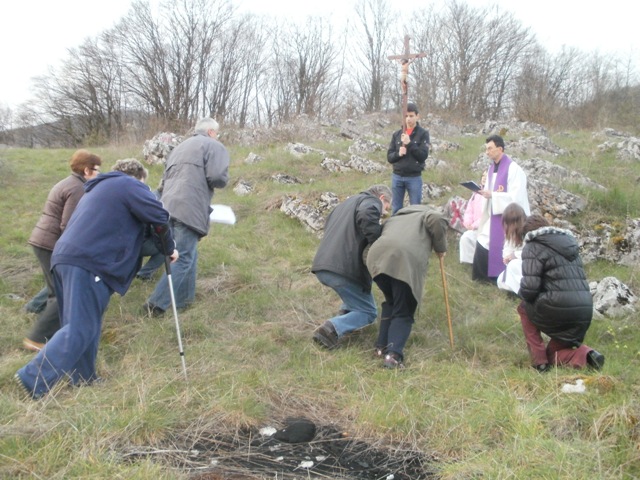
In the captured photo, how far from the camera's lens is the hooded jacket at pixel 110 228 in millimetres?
3988

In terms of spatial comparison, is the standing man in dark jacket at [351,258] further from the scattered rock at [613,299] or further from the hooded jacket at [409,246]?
the scattered rock at [613,299]

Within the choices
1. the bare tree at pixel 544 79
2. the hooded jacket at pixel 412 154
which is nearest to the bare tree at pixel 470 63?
the bare tree at pixel 544 79

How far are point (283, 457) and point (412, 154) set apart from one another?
5.15 meters

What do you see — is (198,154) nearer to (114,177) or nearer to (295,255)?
(114,177)

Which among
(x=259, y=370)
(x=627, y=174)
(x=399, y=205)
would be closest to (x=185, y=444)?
(x=259, y=370)

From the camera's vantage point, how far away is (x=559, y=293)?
4.36 meters

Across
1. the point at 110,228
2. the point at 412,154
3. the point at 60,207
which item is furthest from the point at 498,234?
the point at 60,207

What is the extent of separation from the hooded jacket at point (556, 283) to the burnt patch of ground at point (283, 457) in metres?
1.80

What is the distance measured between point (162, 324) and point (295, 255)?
2.83 metres

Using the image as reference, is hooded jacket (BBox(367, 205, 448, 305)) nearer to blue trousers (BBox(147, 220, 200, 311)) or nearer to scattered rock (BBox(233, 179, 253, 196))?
blue trousers (BBox(147, 220, 200, 311))

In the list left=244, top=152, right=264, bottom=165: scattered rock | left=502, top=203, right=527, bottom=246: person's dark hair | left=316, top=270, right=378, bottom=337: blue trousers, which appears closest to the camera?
left=316, top=270, right=378, bottom=337: blue trousers

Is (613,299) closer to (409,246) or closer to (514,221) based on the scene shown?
(514,221)

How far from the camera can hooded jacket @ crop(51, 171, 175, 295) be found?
13.1 feet

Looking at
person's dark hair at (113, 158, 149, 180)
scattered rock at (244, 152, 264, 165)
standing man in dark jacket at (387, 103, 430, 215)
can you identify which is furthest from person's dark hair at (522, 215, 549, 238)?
scattered rock at (244, 152, 264, 165)
